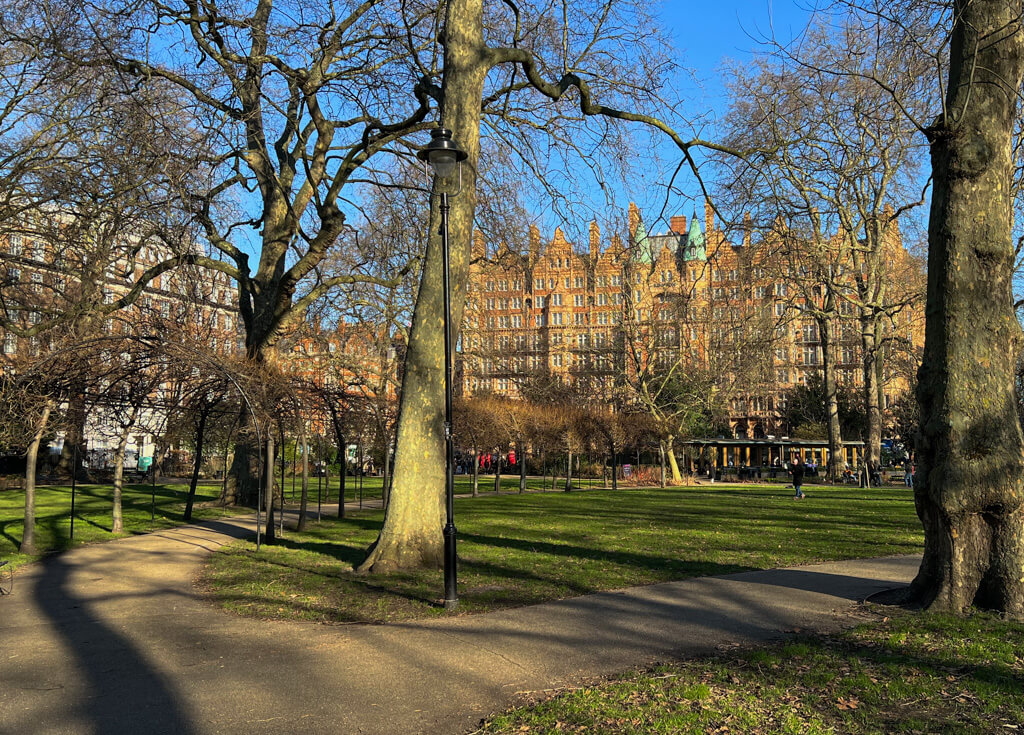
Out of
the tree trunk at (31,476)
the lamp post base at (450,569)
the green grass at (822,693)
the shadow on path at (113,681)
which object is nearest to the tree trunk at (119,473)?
the tree trunk at (31,476)

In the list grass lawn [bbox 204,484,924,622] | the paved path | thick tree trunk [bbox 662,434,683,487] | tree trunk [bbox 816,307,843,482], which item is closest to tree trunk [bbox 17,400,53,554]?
the paved path

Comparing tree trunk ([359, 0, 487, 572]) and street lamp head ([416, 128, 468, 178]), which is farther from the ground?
street lamp head ([416, 128, 468, 178])

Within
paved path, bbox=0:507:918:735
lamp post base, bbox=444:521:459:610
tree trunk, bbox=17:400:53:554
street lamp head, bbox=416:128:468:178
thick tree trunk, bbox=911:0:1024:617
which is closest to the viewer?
paved path, bbox=0:507:918:735

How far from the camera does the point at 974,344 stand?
25.0 feet

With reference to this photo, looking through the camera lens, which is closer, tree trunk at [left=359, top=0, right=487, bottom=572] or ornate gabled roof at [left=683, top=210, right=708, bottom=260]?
tree trunk at [left=359, top=0, right=487, bottom=572]

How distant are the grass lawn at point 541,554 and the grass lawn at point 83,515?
3704mm

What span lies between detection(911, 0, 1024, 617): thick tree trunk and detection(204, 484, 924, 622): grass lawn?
3.85 meters

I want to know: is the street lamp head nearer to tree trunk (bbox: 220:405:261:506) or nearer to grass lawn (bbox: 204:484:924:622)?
grass lawn (bbox: 204:484:924:622)

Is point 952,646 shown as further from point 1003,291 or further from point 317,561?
point 317,561

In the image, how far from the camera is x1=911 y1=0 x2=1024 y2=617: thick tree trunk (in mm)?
7371

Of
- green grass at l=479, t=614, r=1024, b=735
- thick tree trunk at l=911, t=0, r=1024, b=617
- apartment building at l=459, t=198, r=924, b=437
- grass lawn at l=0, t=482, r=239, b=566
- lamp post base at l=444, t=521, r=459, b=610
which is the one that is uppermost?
apartment building at l=459, t=198, r=924, b=437

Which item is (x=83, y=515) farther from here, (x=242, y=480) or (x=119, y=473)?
A: (x=119, y=473)

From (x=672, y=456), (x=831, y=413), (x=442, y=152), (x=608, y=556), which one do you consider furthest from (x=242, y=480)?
(x=831, y=413)

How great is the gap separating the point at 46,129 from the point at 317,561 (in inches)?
397
